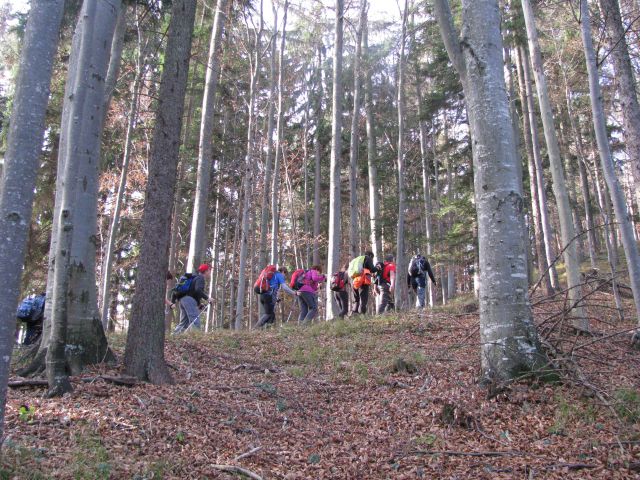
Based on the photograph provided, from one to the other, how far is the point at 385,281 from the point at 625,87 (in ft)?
24.2

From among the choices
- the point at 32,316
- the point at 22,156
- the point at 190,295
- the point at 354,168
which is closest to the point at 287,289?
the point at 190,295

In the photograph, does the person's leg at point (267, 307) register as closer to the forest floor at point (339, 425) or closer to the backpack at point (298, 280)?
the backpack at point (298, 280)

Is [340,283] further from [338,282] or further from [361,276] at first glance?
[361,276]

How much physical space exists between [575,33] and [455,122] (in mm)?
7508

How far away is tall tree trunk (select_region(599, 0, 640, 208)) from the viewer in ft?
26.5

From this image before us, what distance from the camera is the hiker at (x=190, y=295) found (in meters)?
11.0

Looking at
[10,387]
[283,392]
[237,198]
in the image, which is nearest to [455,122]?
[237,198]

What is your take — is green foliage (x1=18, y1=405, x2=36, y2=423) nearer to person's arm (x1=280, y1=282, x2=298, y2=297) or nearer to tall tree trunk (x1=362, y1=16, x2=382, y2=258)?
person's arm (x1=280, y1=282, x2=298, y2=297)

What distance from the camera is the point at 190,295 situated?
36.6 ft

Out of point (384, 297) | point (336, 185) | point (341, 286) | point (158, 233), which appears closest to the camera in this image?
point (158, 233)

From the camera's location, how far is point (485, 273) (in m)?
5.51

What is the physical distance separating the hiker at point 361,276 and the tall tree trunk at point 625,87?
6.19 m

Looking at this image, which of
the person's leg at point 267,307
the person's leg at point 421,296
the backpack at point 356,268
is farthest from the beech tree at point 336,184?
the person's leg at point 421,296

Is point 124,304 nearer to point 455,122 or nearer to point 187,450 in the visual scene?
point 455,122
